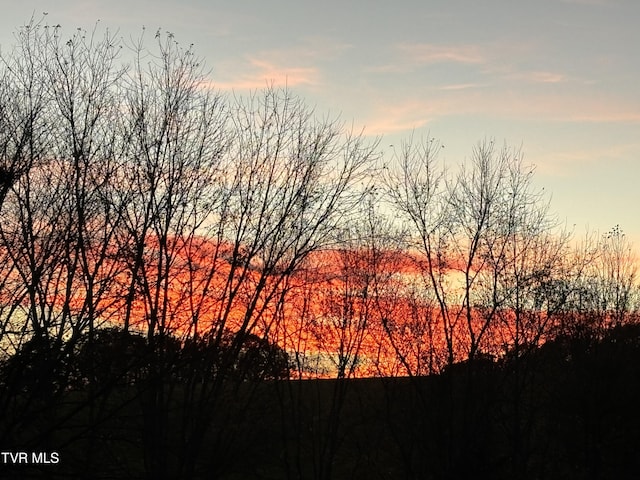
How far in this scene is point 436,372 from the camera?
996 inches

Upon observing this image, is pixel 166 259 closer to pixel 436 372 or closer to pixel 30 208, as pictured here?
pixel 30 208

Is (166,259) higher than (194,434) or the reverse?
higher

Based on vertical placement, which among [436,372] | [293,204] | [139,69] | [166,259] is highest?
[139,69]

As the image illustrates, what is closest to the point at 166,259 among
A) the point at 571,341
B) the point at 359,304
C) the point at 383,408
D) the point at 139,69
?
the point at 139,69

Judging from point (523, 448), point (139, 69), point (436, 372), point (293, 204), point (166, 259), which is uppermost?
point (139, 69)

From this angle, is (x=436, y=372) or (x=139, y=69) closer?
(x=139, y=69)

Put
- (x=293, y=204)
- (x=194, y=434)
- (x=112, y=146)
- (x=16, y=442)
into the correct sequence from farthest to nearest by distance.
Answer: (x=293, y=204), (x=194, y=434), (x=112, y=146), (x=16, y=442)

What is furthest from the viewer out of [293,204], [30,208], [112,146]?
[293,204]

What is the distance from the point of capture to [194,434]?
1731 cm

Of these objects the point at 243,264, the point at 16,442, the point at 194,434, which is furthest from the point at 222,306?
the point at 16,442

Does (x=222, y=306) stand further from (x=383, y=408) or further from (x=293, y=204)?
(x=383, y=408)

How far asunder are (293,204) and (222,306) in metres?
3.19

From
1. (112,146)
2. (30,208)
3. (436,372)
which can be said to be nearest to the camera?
(30,208)

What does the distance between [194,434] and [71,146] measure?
7.02 m
